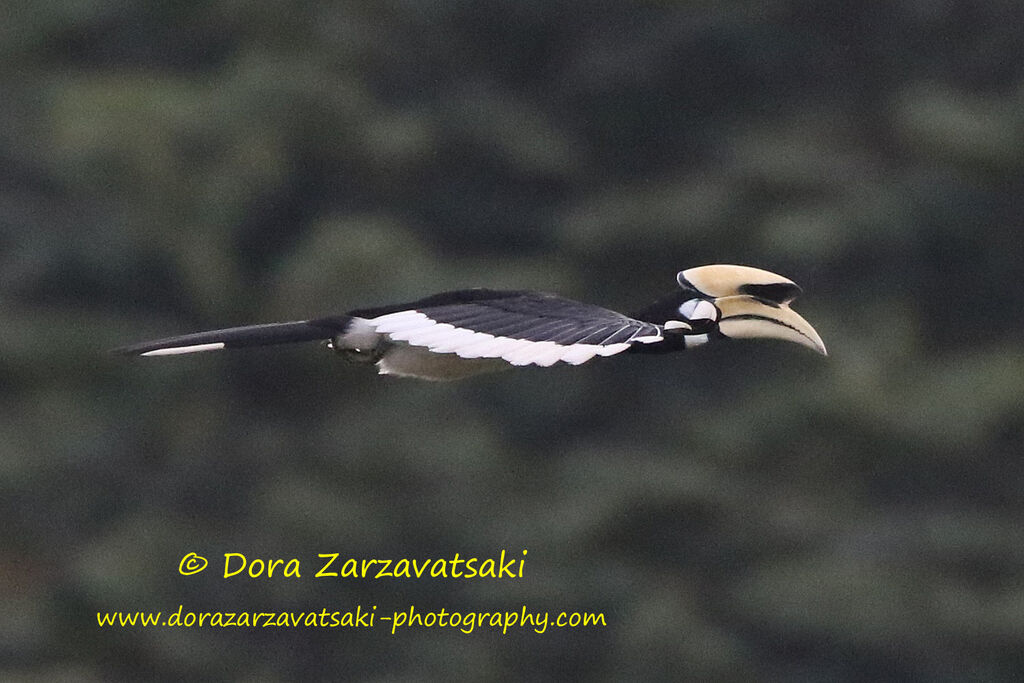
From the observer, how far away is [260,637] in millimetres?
11875

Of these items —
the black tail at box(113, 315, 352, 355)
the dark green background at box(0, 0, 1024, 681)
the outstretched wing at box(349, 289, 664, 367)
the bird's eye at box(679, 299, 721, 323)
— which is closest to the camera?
the outstretched wing at box(349, 289, 664, 367)

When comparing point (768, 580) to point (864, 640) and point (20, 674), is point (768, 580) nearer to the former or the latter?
point (864, 640)

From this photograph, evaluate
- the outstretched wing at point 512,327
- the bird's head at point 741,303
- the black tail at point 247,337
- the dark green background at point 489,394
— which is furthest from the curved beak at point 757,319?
the dark green background at point 489,394

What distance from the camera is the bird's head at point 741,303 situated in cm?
518

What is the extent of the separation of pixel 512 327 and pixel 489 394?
7749 mm

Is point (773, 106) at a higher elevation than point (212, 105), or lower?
higher

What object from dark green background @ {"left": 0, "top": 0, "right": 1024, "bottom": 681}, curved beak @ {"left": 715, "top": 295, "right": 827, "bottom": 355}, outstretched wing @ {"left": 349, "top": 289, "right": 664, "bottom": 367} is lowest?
outstretched wing @ {"left": 349, "top": 289, "right": 664, "bottom": 367}

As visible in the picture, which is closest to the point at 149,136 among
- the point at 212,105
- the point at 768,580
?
the point at 212,105

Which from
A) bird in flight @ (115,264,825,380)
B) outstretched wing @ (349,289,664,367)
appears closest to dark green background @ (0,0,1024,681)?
bird in flight @ (115,264,825,380)

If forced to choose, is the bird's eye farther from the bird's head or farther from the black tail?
the black tail

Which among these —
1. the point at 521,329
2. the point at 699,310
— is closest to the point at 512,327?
the point at 521,329

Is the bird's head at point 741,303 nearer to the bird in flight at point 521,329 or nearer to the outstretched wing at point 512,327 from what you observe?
the bird in flight at point 521,329

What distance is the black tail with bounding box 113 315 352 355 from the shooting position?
4.91 metres

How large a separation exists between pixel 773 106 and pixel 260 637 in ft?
15.2
